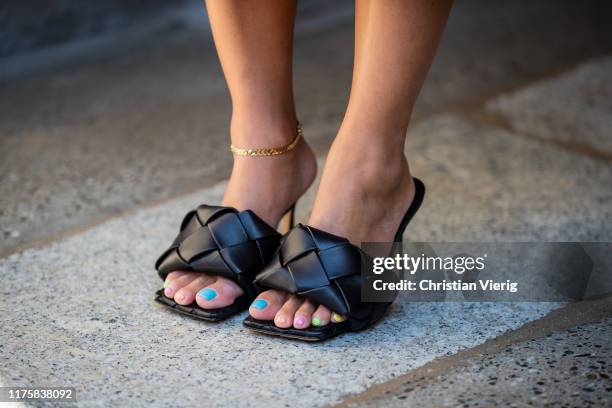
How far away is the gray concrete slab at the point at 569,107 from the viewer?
1697 mm

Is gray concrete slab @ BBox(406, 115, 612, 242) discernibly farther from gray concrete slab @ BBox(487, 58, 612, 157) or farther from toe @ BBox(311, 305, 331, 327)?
toe @ BBox(311, 305, 331, 327)

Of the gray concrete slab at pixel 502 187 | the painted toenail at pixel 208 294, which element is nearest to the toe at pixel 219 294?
the painted toenail at pixel 208 294

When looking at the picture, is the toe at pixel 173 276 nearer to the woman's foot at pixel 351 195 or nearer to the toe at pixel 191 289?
the toe at pixel 191 289

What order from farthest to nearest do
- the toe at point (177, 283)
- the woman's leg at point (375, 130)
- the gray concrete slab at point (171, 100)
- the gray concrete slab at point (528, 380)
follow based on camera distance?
1. the gray concrete slab at point (171, 100)
2. the toe at point (177, 283)
3. the woman's leg at point (375, 130)
4. the gray concrete slab at point (528, 380)

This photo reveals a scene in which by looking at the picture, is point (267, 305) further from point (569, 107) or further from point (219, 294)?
point (569, 107)

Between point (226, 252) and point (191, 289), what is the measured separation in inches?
2.8

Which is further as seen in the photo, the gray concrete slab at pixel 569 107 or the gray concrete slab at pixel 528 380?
the gray concrete slab at pixel 569 107

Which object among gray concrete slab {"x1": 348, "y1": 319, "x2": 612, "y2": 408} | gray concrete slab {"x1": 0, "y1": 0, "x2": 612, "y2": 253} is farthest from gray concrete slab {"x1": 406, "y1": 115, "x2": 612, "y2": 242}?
Result: gray concrete slab {"x1": 348, "y1": 319, "x2": 612, "y2": 408}

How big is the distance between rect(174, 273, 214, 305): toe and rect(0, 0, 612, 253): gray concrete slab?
0.40 m

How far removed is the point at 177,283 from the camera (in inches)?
42.8

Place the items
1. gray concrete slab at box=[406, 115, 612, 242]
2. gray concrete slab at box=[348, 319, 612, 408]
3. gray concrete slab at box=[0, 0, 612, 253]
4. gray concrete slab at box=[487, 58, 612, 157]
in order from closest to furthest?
1. gray concrete slab at box=[348, 319, 612, 408]
2. gray concrete slab at box=[406, 115, 612, 242]
3. gray concrete slab at box=[0, 0, 612, 253]
4. gray concrete slab at box=[487, 58, 612, 157]

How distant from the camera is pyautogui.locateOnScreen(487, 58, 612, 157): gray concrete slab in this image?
170cm

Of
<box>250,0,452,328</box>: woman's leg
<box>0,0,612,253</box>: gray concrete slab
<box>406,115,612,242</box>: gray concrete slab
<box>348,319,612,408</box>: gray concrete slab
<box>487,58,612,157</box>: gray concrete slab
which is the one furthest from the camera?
<box>487,58,612,157</box>: gray concrete slab

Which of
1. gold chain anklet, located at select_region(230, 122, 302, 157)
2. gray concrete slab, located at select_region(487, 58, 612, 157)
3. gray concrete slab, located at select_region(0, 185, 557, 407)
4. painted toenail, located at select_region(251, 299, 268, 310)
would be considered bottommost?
gray concrete slab, located at select_region(0, 185, 557, 407)
